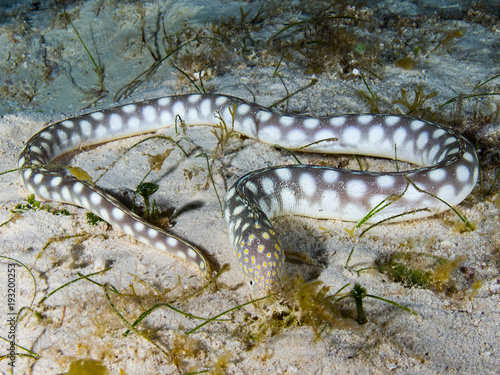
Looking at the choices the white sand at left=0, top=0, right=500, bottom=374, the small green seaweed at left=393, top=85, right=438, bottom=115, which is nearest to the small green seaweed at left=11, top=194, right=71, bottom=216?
the white sand at left=0, top=0, right=500, bottom=374

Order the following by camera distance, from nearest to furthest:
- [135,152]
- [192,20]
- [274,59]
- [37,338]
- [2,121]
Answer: [37,338], [135,152], [2,121], [274,59], [192,20]

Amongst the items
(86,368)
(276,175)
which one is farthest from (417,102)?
(86,368)

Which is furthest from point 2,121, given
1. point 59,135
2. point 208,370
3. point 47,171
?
point 208,370

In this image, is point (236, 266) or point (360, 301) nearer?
point (360, 301)

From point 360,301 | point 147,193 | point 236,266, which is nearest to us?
point 360,301

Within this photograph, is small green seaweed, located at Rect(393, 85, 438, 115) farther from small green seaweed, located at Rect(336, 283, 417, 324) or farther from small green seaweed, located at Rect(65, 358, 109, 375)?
small green seaweed, located at Rect(65, 358, 109, 375)

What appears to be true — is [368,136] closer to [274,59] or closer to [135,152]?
[274,59]

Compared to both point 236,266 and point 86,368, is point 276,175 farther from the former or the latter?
point 86,368
